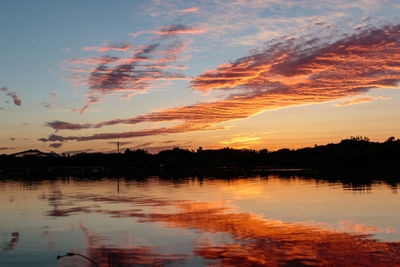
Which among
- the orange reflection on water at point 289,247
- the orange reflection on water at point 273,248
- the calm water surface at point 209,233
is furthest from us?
the calm water surface at point 209,233

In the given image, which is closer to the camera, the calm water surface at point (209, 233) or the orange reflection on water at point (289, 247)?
the orange reflection on water at point (289, 247)

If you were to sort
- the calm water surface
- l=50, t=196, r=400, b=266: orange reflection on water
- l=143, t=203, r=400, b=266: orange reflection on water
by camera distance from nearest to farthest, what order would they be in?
l=143, t=203, r=400, b=266: orange reflection on water < l=50, t=196, r=400, b=266: orange reflection on water < the calm water surface

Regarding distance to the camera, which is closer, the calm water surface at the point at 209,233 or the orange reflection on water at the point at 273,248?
the orange reflection on water at the point at 273,248

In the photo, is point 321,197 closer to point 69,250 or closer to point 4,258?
point 69,250

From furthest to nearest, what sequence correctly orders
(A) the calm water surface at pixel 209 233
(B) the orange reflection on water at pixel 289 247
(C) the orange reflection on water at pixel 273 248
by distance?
(A) the calm water surface at pixel 209 233 → (C) the orange reflection on water at pixel 273 248 → (B) the orange reflection on water at pixel 289 247

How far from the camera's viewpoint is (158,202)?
48.0 meters

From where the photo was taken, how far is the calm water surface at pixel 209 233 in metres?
21.4

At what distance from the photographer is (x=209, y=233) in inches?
1104

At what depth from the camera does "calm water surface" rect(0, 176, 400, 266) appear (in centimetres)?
2139

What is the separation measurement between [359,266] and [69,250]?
636 inches

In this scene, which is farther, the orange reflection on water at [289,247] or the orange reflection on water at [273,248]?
the orange reflection on water at [273,248]

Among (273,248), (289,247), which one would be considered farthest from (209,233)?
(289,247)

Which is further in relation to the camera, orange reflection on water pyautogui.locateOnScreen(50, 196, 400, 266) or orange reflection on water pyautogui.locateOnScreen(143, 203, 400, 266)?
orange reflection on water pyautogui.locateOnScreen(50, 196, 400, 266)


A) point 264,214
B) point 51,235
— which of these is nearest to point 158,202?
point 264,214
